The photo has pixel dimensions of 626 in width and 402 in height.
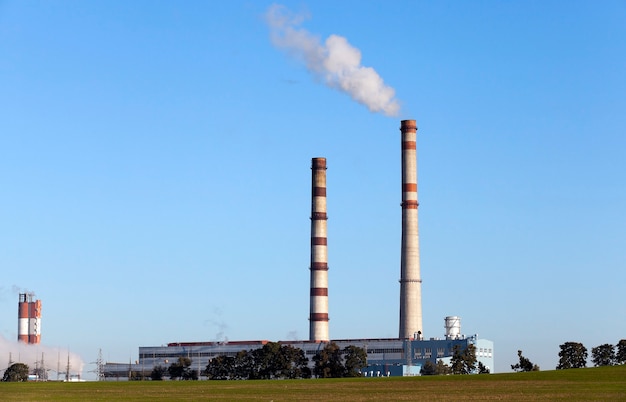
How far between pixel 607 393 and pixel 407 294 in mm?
82587

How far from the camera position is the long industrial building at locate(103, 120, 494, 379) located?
146 metres

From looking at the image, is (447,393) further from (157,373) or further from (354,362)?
(157,373)

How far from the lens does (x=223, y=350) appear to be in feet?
542

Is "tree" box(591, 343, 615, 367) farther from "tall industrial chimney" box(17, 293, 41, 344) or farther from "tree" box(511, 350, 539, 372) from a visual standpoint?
"tall industrial chimney" box(17, 293, 41, 344)

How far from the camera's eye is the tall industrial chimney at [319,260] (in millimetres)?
149500

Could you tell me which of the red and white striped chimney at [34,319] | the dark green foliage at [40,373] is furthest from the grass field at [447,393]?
the red and white striped chimney at [34,319]

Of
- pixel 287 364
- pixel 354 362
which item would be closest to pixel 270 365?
pixel 287 364

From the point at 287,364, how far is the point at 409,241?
74.9 ft

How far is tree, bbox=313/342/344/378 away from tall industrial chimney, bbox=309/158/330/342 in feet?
34.4

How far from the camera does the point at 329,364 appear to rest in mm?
138000

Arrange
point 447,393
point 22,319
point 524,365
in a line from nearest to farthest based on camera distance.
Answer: point 447,393
point 524,365
point 22,319

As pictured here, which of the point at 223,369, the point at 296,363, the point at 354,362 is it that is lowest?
the point at 223,369

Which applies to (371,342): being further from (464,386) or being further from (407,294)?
(464,386)

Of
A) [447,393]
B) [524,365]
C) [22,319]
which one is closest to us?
[447,393]
